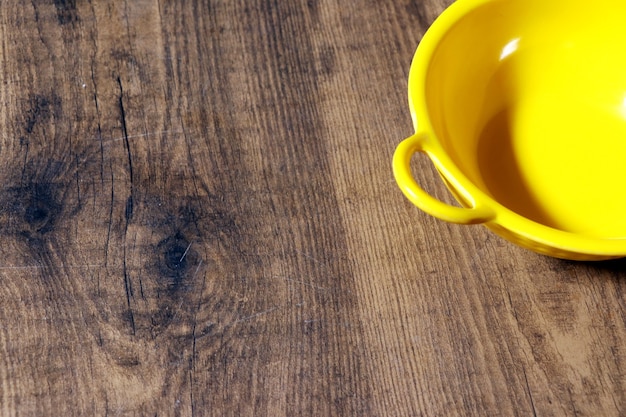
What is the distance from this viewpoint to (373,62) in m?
0.82

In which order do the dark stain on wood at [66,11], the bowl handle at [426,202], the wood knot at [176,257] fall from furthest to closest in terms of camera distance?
the dark stain on wood at [66,11] < the wood knot at [176,257] < the bowl handle at [426,202]

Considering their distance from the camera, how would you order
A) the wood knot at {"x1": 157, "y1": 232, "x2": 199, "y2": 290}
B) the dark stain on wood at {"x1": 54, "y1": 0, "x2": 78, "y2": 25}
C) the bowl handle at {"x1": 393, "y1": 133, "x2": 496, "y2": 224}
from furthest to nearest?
the dark stain on wood at {"x1": 54, "y1": 0, "x2": 78, "y2": 25}, the wood knot at {"x1": 157, "y1": 232, "x2": 199, "y2": 290}, the bowl handle at {"x1": 393, "y1": 133, "x2": 496, "y2": 224}

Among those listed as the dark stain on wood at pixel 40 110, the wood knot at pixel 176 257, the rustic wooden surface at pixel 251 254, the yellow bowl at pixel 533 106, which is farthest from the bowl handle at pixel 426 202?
the dark stain on wood at pixel 40 110

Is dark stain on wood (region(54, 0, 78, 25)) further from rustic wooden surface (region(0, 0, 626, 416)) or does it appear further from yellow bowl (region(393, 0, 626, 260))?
yellow bowl (region(393, 0, 626, 260))

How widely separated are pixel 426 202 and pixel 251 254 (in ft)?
0.62

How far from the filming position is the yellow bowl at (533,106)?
678 mm

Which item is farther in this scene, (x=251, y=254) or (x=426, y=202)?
(x=251, y=254)

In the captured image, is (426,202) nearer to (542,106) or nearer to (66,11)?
(542,106)

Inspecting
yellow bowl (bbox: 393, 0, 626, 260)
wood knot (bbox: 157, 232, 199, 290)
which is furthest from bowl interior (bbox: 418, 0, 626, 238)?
wood knot (bbox: 157, 232, 199, 290)

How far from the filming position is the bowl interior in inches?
27.7

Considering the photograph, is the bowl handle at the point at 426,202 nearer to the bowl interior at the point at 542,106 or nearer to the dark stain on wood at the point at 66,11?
the bowl interior at the point at 542,106

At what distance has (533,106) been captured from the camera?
781 millimetres

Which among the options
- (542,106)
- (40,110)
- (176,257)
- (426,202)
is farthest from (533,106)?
(40,110)

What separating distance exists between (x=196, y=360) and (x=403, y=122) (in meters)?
0.32
